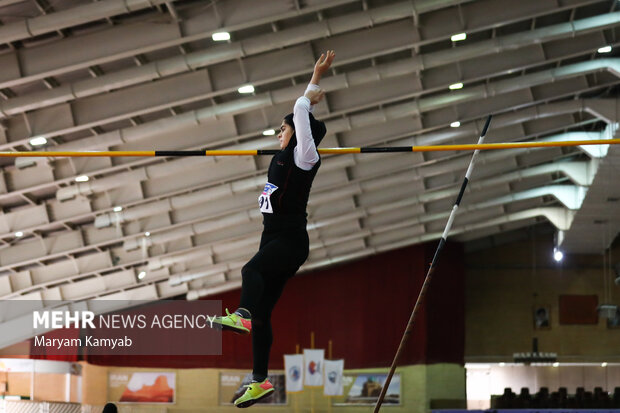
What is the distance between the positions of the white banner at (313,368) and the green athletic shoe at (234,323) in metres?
21.2

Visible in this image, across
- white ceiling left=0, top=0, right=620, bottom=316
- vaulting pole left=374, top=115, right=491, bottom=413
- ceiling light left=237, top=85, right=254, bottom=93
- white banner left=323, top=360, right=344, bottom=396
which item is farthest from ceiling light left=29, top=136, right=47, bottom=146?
white banner left=323, top=360, right=344, bottom=396

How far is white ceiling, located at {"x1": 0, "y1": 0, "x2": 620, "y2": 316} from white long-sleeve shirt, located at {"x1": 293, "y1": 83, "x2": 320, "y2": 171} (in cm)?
817

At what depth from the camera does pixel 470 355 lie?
33312mm

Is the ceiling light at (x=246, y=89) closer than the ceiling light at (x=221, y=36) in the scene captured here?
No

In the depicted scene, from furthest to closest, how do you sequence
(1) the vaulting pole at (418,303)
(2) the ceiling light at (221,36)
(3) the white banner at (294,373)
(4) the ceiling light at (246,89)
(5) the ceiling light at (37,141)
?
(3) the white banner at (294,373)
(5) the ceiling light at (37,141)
(4) the ceiling light at (246,89)
(2) the ceiling light at (221,36)
(1) the vaulting pole at (418,303)

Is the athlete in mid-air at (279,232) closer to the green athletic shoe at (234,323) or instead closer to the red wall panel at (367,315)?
the green athletic shoe at (234,323)

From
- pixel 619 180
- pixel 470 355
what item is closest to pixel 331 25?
pixel 619 180

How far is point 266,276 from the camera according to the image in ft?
20.6

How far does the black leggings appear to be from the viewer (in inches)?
242

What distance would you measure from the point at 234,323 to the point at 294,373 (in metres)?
21.7

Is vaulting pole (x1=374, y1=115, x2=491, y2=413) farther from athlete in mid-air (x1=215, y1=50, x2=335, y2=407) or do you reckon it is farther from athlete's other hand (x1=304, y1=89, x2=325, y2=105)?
athlete's other hand (x1=304, y1=89, x2=325, y2=105)

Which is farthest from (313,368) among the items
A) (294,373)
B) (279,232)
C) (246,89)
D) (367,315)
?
(279,232)

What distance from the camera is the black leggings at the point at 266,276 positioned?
6156 mm

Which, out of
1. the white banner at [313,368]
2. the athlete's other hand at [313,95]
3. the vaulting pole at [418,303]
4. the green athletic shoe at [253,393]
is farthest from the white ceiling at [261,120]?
the green athletic shoe at [253,393]
